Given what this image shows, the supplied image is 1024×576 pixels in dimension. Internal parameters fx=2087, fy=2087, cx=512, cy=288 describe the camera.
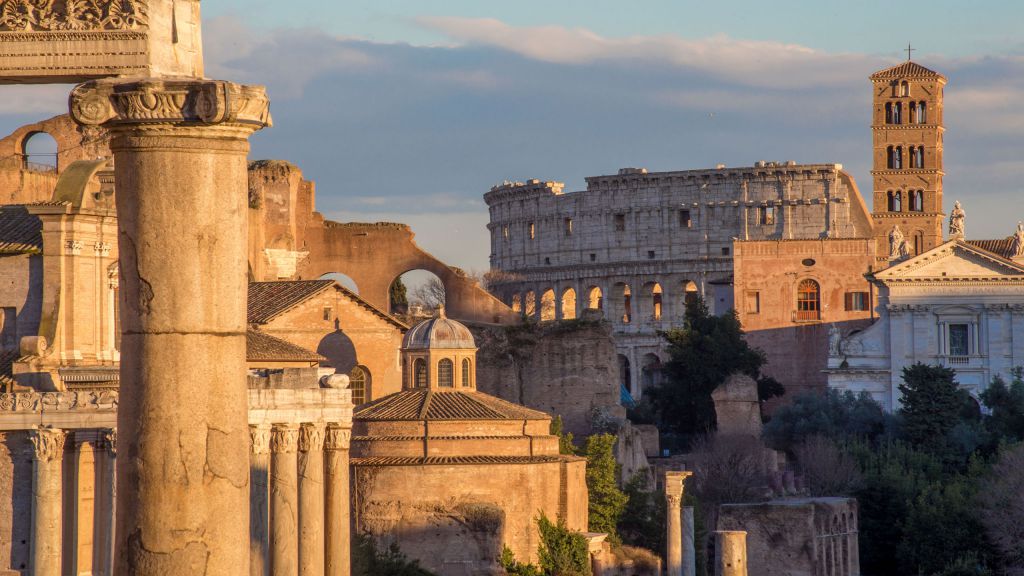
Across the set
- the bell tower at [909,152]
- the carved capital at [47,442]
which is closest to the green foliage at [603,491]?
the carved capital at [47,442]

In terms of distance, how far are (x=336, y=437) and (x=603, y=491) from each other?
768 inches

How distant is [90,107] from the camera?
702 centimetres

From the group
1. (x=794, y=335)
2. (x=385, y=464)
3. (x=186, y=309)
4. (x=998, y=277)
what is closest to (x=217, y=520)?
(x=186, y=309)

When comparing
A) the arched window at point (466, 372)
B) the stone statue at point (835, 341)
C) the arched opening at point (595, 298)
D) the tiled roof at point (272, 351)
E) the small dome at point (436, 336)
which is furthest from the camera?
the arched opening at point (595, 298)

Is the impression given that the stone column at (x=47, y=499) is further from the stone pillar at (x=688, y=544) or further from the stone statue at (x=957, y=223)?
the stone statue at (x=957, y=223)

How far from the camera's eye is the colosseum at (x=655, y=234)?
8294 centimetres

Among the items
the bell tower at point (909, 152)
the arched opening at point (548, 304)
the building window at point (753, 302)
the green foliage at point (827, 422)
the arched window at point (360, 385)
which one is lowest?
the green foliage at point (827, 422)

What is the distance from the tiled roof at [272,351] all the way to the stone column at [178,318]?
2025 centimetres

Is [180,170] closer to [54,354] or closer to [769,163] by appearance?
[54,354]

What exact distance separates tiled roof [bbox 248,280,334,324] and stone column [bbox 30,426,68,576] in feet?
53.2

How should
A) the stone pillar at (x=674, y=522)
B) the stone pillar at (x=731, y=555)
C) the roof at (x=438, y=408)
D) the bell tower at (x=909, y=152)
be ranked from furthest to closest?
the bell tower at (x=909, y=152) < the roof at (x=438, y=408) < the stone pillar at (x=674, y=522) < the stone pillar at (x=731, y=555)

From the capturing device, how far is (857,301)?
65500 mm

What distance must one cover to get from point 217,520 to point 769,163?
78.5 m

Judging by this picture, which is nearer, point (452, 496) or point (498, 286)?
point (452, 496)
